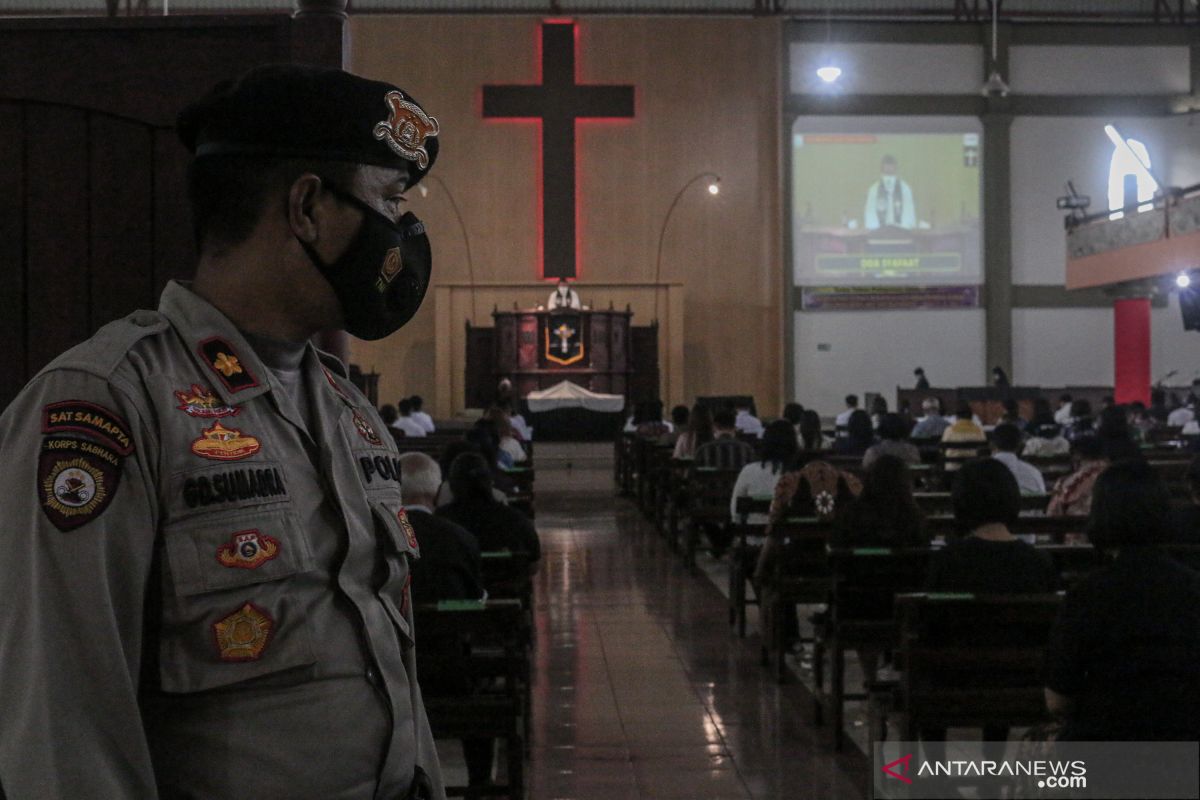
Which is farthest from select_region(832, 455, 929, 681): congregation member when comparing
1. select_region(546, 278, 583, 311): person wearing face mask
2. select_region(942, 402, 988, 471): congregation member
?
select_region(546, 278, 583, 311): person wearing face mask

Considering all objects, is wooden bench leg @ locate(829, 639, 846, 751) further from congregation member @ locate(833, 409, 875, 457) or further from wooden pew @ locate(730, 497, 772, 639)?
congregation member @ locate(833, 409, 875, 457)

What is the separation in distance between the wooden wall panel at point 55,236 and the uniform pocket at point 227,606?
136 cm

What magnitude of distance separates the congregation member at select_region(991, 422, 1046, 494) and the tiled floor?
1.99 metres

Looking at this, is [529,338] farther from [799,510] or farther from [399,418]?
[799,510]

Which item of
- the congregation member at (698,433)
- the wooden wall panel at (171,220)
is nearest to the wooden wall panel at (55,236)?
the wooden wall panel at (171,220)

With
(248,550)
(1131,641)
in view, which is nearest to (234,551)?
(248,550)

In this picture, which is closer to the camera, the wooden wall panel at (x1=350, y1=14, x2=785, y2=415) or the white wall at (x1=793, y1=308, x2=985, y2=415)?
the wooden wall panel at (x1=350, y1=14, x2=785, y2=415)

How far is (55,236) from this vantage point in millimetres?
2609

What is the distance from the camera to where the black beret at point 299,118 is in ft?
5.11

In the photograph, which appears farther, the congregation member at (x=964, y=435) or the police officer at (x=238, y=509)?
the congregation member at (x=964, y=435)

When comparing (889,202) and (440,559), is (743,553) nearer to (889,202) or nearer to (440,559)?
(440,559)

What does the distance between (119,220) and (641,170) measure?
22.3m

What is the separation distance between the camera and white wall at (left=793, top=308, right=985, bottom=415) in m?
24.7

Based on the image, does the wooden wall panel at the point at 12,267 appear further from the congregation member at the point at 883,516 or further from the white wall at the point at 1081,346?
the white wall at the point at 1081,346
